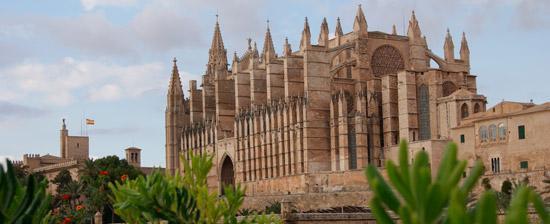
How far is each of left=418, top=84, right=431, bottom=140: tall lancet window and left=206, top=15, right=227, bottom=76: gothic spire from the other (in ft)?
79.9

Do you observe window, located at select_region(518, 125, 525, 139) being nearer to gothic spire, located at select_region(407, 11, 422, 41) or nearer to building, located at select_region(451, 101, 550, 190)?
building, located at select_region(451, 101, 550, 190)

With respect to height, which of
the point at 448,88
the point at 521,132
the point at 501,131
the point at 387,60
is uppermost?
the point at 387,60

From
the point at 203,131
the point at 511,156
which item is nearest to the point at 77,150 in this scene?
the point at 203,131

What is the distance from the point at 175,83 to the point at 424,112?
26.6m

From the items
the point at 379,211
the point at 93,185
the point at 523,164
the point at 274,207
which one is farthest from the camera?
the point at 93,185

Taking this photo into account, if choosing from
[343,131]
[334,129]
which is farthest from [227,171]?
[343,131]

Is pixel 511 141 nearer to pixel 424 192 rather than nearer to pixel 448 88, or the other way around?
pixel 448 88

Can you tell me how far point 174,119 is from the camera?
228ft

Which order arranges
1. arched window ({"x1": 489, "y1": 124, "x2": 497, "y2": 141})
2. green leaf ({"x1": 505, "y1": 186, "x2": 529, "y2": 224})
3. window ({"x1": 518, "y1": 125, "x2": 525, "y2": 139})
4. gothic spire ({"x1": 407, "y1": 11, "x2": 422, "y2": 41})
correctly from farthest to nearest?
gothic spire ({"x1": 407, "y1": 11, "x2": 422, "y2": 41}), arched window ({"x1": 489, "y1": 124, "x2": 497, "y2": 141}), window ({"x1": 518, "y1": 125, "x2": 525, "y2": 139}), green leaf ({"x1": 505, "y1": 186, "x2": 529, "y2": 224})

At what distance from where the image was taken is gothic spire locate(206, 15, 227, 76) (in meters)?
72.9

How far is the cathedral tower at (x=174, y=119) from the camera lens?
68.9 metres

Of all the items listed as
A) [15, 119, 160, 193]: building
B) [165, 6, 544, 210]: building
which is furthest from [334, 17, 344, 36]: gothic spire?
[15, 119, 160, 193]: building

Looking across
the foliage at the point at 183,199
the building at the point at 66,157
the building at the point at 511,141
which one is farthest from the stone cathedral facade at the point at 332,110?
the foliage at the point at 183,199

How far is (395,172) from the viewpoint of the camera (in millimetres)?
3699
